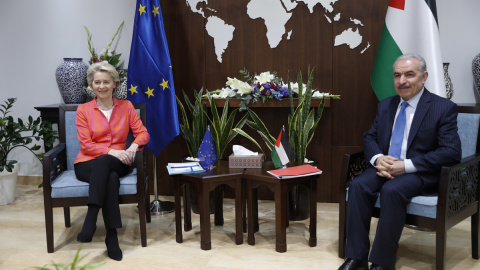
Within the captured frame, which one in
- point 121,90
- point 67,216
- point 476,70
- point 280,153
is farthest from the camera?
point 121,90

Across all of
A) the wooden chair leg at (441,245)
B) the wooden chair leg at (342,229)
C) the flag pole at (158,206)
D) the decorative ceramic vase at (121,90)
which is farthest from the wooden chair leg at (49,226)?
the wooden chair leg at (441,245)

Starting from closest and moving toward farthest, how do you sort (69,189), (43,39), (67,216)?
1. (69,189)
2. (67,216)
3. (43,39)

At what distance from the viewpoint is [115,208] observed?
10.3 feet

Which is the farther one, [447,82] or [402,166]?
[447,82]

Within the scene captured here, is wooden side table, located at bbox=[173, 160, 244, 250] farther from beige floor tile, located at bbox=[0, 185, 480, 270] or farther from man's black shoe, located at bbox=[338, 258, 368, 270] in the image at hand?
man's black shoe, located at bbox=[338, 258, 368, 270]

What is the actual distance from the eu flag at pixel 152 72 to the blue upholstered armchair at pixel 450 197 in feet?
5.26

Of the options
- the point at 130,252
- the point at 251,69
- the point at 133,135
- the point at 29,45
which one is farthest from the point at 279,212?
the point at 29,45

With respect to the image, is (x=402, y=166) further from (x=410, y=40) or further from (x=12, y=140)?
(x=12, y=140)

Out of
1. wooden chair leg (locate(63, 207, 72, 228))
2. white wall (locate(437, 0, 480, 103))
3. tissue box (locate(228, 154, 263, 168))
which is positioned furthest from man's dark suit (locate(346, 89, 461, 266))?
wooden chair leg (locate(63, 207, 72, 228))

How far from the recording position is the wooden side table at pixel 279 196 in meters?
3.09

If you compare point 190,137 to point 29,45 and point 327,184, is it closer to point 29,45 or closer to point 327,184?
point 327,184

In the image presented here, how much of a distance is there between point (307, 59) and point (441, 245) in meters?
2.10

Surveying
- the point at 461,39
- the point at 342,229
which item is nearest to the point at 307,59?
the point at 461,39

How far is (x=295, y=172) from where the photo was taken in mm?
3150
